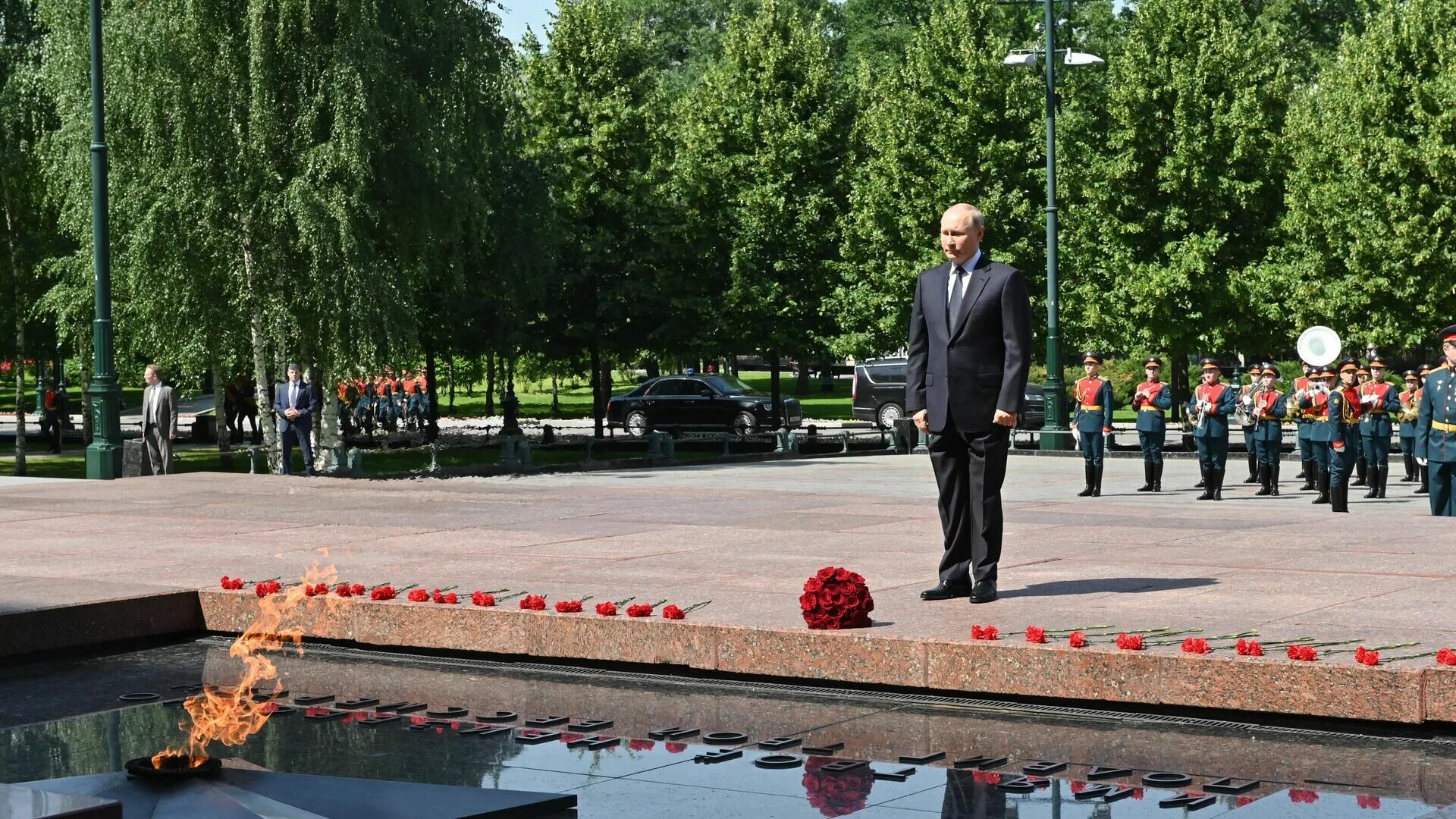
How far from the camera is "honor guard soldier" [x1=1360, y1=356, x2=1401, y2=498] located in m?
20.9

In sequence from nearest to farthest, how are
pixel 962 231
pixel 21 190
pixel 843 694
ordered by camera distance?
pixel 843 694
pixel 962 231
pixel 21 190

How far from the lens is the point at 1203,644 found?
7207 millimetres

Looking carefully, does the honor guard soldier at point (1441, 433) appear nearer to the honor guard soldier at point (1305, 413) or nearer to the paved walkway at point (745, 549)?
the paved walkway at point (745, 549)

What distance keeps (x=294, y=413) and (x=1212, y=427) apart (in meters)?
12.3

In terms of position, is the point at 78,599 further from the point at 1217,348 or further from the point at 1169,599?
the point at 1217,348

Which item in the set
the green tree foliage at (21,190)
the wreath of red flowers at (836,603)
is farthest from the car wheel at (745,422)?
the wreath of red flowers at (836,603)

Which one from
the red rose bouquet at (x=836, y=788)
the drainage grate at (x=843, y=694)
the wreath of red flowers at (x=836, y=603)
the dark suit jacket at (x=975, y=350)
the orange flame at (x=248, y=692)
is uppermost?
the dark suit jacket at (x=975, y=350)

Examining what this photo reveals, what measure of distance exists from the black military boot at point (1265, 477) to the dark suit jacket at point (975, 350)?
1347 cm

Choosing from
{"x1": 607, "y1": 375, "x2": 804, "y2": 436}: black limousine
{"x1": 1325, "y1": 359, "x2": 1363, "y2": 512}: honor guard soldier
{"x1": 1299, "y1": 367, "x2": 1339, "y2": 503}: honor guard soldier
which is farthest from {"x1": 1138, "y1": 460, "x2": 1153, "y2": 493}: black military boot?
{"x1": 607, "y1": 375, "x2": 804, "y2": 436}: black limousine

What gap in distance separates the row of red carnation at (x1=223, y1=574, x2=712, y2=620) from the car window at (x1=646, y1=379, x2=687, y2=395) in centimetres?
3384

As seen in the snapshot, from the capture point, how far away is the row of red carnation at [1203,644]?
6.86 metres

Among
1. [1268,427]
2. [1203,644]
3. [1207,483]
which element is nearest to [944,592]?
[1203,644]

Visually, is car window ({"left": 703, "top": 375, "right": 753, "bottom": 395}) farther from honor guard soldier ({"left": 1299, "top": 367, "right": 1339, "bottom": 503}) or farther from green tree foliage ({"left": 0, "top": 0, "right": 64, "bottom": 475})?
honor guard soldier ({"left": 1299, "top": 367, "right": 1339, "bottom": 503})

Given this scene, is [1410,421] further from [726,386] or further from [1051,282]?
[726,386]
